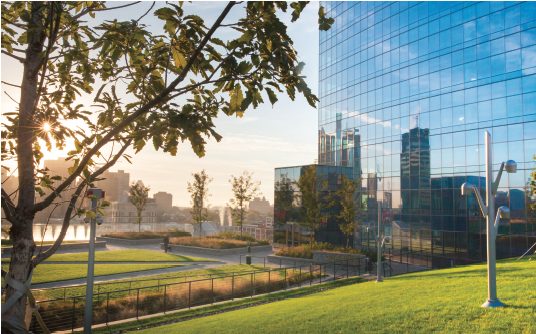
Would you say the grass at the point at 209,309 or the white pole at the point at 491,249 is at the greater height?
the white pole at the point at 491,249

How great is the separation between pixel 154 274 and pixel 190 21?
1955 cm

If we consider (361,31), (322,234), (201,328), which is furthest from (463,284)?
(361,31)

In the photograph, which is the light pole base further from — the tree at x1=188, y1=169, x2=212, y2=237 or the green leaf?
the tree at x1=188, y1=169, x2=212, y2=237

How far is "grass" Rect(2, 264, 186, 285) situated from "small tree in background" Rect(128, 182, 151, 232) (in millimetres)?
21762

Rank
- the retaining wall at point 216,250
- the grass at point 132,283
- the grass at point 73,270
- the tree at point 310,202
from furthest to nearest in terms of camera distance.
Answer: the retaining wall at point 216,250
the tree at point 310,202
the grass at point 73,270
the grass at point 132,283

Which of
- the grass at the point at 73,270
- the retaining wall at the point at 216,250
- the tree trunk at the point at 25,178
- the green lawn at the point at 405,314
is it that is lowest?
the retaining wall at the point at 216,250

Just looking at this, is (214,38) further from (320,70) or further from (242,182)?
(320,70)

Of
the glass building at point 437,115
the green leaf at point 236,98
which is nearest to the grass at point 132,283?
the green leaf at point 236,98

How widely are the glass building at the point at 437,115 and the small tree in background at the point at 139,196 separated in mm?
24507

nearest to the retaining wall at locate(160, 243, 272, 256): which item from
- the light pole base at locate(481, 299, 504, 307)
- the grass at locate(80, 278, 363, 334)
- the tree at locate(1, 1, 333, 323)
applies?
the grass at locate(80, 278, 363, 334)

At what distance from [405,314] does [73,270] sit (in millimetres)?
19098

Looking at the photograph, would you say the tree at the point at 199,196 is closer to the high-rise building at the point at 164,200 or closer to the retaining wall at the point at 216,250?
the retaining wall at the point at 216,250

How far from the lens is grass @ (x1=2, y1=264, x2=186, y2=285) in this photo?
18.2m

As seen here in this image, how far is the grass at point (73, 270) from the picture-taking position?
18.2 m
